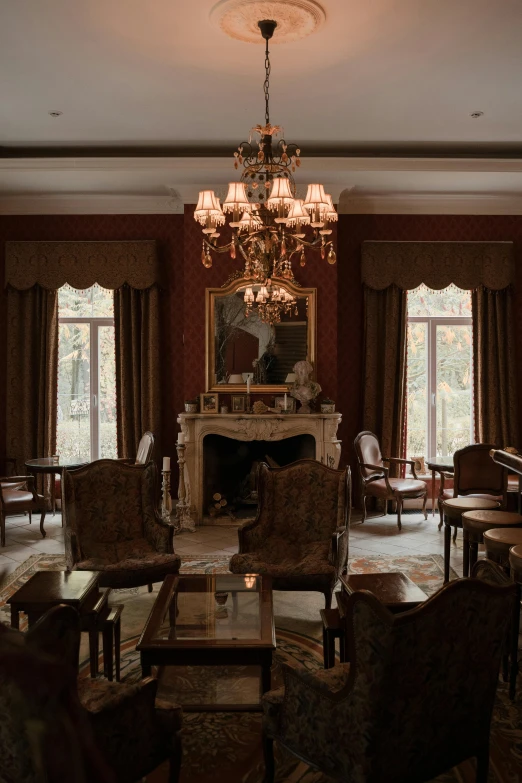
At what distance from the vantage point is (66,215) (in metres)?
7.84

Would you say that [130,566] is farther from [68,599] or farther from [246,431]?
[246,431]

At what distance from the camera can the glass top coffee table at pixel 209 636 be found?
3.02 meters

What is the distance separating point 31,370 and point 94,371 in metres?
0.71

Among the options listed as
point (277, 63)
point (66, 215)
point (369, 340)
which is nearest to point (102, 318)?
point (66, 215)

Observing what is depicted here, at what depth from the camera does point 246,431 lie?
7.24 meters

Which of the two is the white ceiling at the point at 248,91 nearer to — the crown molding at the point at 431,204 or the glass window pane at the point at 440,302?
the crown molding at the point at 431,204

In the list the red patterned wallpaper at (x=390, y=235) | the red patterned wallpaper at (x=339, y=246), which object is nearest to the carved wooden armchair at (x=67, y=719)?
the red patterned wallpaper at (x=339, y=246)

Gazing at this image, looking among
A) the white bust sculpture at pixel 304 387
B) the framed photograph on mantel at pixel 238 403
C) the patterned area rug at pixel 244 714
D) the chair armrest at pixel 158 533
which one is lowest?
the patterned area rug at pixel 244 714

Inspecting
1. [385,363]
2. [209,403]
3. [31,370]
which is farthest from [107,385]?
[385,363]

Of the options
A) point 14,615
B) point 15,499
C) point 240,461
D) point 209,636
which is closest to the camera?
point 209,636

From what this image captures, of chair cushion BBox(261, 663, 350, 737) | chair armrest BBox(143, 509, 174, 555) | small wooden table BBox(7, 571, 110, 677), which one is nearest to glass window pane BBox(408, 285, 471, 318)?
chair armrest BBox(143, 509, 174, 555)

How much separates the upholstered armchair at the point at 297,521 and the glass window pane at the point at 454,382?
3594mm

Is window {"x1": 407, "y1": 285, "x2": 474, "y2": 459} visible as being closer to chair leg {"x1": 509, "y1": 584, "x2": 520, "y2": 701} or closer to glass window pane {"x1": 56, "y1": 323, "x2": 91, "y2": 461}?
glass window pane {"x1": 56, "y1": 323, "x2": 91, "y2": 461}

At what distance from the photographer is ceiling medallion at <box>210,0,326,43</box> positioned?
3.86m
